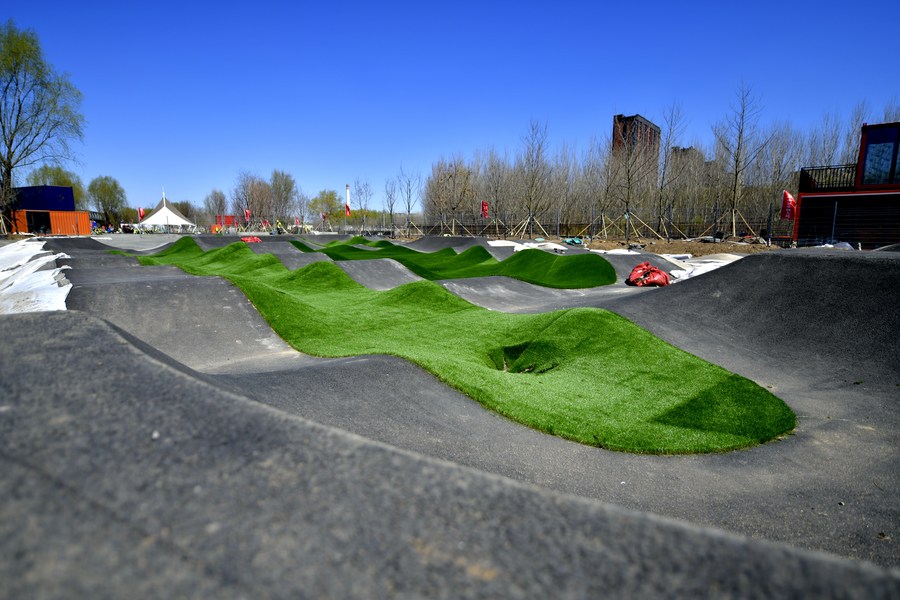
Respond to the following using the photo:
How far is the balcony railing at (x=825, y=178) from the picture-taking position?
25422 mm

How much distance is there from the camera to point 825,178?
85.3 ft

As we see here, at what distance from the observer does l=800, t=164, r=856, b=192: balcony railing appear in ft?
83.4

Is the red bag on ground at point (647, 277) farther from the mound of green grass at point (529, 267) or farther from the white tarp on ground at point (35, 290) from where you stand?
the white tarp on ground at point (35, 290)

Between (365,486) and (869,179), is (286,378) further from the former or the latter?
(869,179)

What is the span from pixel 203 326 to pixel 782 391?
10.8m

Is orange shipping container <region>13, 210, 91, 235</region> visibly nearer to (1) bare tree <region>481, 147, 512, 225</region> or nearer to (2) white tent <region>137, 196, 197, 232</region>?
(2) white tent <region>137, 196, 197, 232</region>

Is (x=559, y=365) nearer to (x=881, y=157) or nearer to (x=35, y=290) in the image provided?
(x=35, y=290)

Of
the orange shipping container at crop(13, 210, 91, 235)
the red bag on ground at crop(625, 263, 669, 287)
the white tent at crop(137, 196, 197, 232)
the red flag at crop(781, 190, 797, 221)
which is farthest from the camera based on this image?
the white tent at crop(137, 196, 197, 232)

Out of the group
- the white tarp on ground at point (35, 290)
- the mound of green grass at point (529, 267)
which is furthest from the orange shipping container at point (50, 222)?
the mound of green grass at point (529, 267)

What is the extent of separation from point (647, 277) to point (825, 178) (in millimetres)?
15417

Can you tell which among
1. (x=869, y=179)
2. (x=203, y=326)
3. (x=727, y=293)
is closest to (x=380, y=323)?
(x=203, y=326)

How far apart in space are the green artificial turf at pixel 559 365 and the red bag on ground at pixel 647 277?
785 centimetres

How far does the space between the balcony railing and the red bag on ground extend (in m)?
13.2

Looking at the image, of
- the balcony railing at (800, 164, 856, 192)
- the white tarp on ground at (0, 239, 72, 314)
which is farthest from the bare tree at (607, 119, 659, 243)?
the white tarp on ground at (0, 239, 72, 314)
